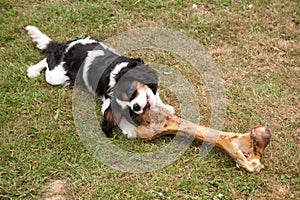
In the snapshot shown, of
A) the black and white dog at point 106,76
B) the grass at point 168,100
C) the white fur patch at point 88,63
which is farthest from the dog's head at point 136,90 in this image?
the white fur patch at point 88,63

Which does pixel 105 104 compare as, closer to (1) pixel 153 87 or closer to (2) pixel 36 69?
(1) pixel 153 87

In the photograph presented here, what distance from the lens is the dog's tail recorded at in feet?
17.1

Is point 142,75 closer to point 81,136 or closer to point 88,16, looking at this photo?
point 81,136

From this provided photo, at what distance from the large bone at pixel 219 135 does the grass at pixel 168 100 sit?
5.2 inches

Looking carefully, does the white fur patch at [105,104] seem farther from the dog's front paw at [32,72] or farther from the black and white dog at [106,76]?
the dog's front paw at [32,72]

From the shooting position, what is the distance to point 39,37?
5301 millimetres

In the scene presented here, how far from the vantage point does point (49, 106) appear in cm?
448

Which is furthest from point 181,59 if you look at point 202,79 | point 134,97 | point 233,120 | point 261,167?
point 261,167

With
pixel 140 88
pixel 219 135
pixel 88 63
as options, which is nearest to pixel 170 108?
pixel 140 88

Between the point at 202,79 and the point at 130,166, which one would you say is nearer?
the point at 130,166

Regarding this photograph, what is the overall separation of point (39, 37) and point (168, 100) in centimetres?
206

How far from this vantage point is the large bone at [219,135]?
11.6 feet

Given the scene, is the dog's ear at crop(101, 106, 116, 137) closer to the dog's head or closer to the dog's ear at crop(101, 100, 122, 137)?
the dog's ear at crop(101, 100, 122, 137)

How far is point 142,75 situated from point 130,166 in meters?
0.89
